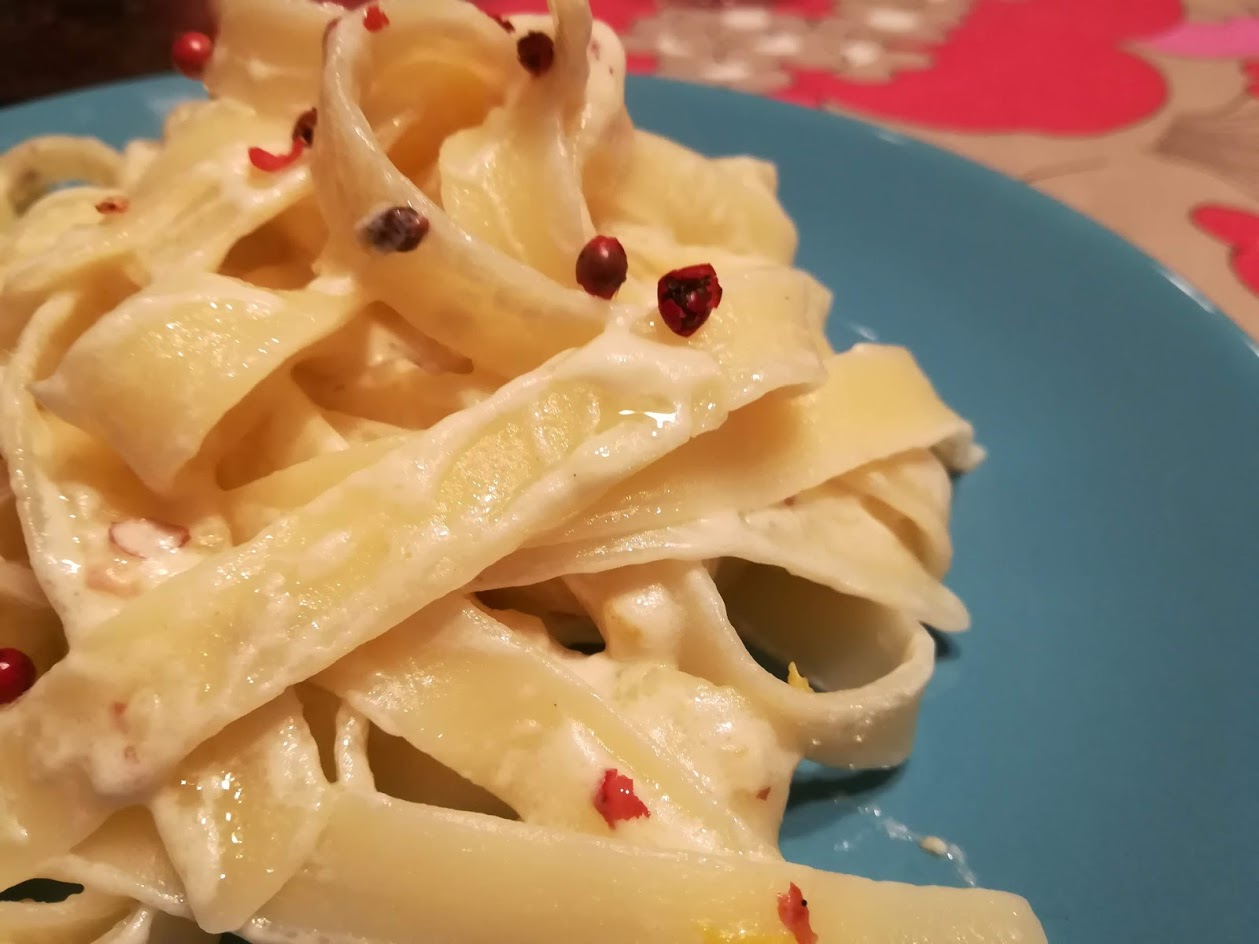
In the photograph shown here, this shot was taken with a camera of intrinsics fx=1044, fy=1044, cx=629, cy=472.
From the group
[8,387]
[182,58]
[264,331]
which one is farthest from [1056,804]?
[182,58]

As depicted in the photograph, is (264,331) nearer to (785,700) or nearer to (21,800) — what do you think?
(21,800)

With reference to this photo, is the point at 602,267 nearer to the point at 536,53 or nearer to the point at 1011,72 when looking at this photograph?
Result: the point at 536,53

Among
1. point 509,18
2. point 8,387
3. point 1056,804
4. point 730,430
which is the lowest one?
point 1056,804

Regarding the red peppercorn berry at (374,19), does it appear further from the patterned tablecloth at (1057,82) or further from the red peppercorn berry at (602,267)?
the patterned tablecloth at (1057,82)

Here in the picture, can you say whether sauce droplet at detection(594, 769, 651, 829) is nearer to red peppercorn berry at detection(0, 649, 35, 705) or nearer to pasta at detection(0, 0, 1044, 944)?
pasta at detection(0, 0, 1044, 944)

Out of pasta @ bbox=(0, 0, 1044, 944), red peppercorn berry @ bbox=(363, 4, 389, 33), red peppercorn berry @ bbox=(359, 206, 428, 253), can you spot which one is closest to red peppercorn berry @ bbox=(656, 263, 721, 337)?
pasta @ bbox=(0, 0, 1044, 944)

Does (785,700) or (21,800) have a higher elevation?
(785,700)

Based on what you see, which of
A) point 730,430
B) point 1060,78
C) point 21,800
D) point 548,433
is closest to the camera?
point 21,800
